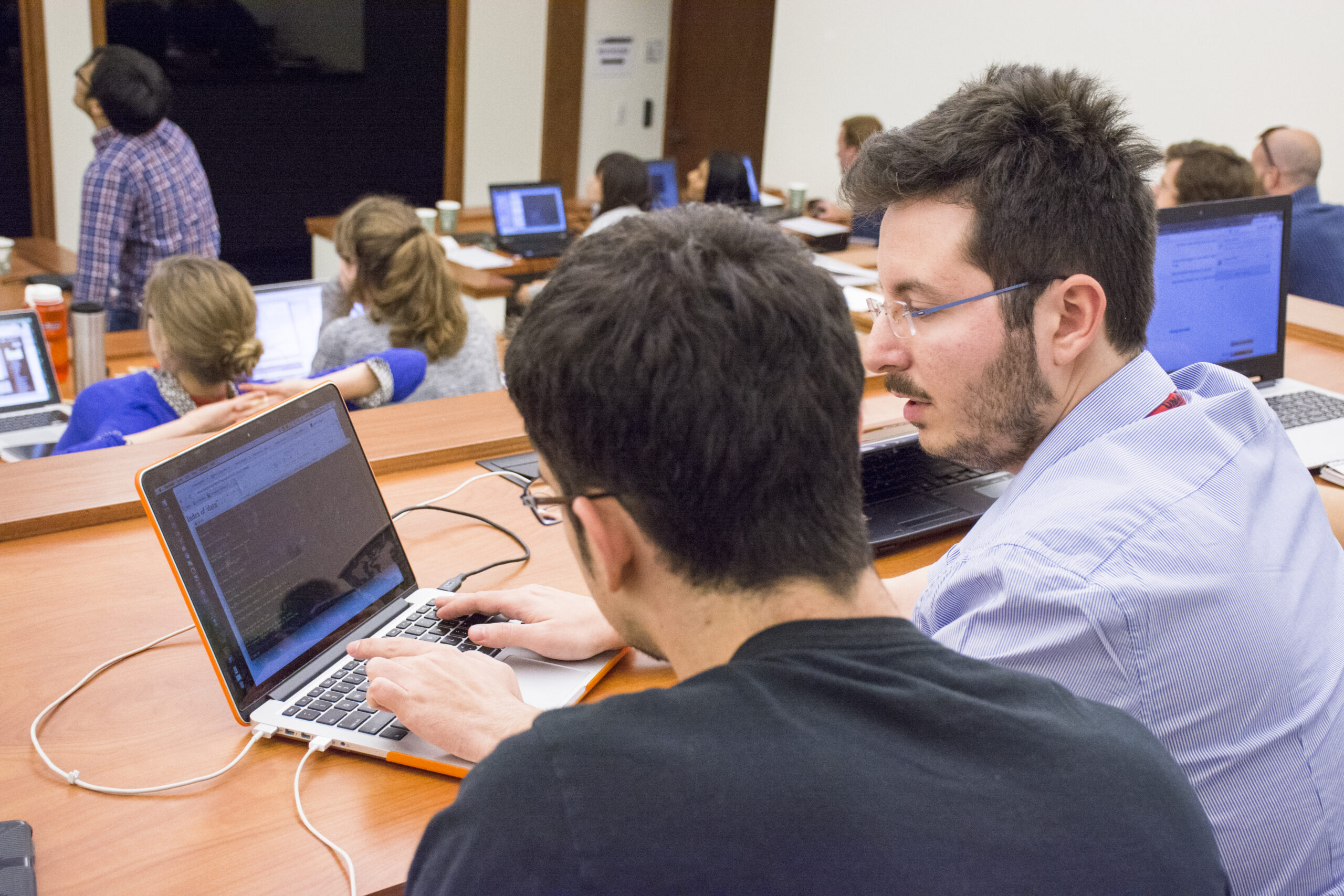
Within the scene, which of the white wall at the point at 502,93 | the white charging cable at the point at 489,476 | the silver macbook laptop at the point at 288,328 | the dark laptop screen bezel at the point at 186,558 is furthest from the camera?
the white wall at the point at 502,93

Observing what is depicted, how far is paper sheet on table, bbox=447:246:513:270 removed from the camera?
15.5ft

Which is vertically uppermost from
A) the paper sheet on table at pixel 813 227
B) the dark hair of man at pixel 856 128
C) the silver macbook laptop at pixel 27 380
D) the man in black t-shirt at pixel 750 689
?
the dark hair of man at pixel 856 128

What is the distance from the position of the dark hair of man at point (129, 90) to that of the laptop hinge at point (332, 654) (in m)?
3.08

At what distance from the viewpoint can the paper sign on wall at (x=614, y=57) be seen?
7.38m

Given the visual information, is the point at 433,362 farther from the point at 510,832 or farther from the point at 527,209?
the point at 527,209

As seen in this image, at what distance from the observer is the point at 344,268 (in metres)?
3.26

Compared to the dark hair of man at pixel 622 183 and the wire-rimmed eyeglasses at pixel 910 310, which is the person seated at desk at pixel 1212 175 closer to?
the dark hair of man at pixel 622 183

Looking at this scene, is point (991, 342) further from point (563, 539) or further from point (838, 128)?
point (838, 128)

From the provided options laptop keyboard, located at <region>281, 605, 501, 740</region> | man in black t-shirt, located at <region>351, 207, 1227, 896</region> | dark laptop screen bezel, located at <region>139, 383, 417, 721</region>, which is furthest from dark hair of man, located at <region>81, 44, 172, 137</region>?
man in black t-shirt, located at <region>351, 207, 1227, 896</region>

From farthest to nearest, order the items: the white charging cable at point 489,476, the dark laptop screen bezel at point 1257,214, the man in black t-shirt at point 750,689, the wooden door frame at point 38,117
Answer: the wooden door frame at point 38,117, the dark laptop screen bezel at point 1257,214, the white charging cable at point 489,476, the man in black t-shirt at point 750,689

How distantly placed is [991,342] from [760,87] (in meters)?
6.61

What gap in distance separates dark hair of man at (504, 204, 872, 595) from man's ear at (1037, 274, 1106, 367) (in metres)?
0.57

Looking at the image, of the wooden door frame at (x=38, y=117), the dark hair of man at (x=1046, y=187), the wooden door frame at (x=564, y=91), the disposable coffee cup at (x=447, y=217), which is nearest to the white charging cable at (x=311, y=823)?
the dark hair of man at (x=1046, y=187)

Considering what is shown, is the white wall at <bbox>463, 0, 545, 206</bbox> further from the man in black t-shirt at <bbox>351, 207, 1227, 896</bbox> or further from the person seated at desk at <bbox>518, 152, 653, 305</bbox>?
the man in black t-shirt at <bbox>351, 207, 1227, 896</bbox>
